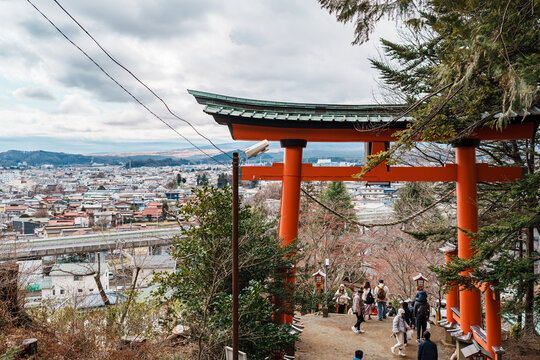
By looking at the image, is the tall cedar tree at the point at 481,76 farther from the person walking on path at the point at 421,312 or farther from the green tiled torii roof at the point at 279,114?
the person walking on path at the point at 421,312

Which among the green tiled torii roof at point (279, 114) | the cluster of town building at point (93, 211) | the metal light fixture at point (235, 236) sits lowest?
the cluster of town building at point (93, 211)

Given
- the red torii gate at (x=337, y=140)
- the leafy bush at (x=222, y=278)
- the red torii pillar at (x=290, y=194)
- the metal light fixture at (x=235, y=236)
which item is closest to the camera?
the metal light fixture at (x=235, y=236)

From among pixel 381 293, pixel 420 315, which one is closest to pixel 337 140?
pixel 420 315

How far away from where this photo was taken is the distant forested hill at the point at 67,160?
96.1m

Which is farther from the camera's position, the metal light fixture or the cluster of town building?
the cluster of town building

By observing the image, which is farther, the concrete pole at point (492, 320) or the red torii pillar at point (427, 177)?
the red torii pillar at point (427, 177)

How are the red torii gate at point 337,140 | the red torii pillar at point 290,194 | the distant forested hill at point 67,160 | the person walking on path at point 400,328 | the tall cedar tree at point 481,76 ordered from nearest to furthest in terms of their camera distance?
the tall cedar tree at point 481,76
the red torii gate at point 337,140
the red torii pillar at point 290,194
the person walking on path at point 400,328
the distant forested hill at point 67,160

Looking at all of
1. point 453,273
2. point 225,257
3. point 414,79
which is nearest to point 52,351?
point 225,257

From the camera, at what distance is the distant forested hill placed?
9606 centimetres

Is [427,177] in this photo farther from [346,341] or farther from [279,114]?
[346,341]

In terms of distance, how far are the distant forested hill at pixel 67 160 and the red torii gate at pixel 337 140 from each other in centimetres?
10023

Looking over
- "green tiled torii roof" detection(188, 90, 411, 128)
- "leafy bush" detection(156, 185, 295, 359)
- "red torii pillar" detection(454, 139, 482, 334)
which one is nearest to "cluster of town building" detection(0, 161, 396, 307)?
"leafy bush" detection(156, 185, 295, 359)

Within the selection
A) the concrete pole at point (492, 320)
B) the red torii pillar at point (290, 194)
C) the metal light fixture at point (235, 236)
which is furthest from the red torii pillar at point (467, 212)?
the metal light fixture at point (235, 236)

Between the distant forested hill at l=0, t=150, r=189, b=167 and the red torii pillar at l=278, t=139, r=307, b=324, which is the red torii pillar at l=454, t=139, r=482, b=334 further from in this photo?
the distant forested hill at l=0, t=150, r=189, b=167
